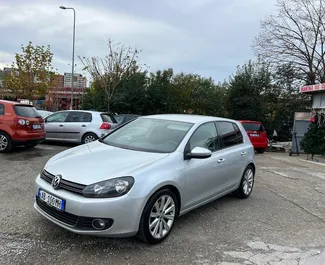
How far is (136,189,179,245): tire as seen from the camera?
3340 mm

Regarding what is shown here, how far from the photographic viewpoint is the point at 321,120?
43.8 feet

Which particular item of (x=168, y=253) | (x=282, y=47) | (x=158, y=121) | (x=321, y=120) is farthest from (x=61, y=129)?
(x=282, y=47)

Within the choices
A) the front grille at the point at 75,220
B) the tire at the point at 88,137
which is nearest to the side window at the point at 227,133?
the front grille at the point at 75,220

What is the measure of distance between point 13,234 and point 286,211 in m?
4.13

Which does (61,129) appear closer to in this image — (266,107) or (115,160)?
(115,160)

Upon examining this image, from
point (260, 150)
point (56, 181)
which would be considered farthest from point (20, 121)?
point (260, 150)

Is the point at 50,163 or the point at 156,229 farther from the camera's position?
the point at 50,163

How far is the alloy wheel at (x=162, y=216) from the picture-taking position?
3463mm

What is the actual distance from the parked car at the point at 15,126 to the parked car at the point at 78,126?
220cm

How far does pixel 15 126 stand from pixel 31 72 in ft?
67.2

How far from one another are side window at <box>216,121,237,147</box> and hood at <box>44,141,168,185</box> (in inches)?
60.3

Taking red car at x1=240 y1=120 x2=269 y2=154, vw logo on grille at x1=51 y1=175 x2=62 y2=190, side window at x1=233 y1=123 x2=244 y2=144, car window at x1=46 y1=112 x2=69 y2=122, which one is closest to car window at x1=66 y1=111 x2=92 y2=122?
car window at x1=46 y1=112 x2=69 y2=122

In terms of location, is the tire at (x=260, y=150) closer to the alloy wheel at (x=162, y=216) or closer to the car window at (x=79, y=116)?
the car window at (x=79, y=116)

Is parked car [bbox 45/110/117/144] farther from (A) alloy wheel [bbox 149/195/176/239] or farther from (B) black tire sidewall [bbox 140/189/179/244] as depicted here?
(B) black tire sidewall [bbox 140/189/179/244]
